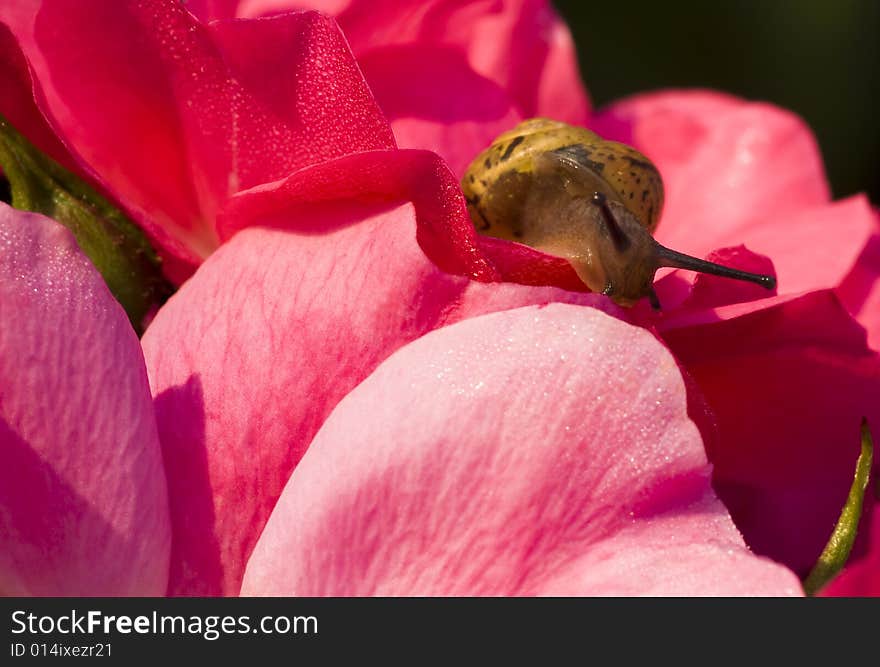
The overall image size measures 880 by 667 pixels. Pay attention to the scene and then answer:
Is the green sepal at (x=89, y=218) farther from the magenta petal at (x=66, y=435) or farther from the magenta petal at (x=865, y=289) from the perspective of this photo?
the magenta petal at (x=865, y=289)

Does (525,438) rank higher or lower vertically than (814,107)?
higher

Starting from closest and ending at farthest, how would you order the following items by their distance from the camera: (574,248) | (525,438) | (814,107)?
(525,438) < (574,248) < (814,107)

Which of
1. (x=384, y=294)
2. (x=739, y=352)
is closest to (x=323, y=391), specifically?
(x=384, y=294)

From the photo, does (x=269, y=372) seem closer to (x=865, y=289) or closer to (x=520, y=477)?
(x=520, y=477)

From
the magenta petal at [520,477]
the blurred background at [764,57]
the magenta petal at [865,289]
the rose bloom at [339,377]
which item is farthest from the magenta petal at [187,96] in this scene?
the blurred background at [764,57]

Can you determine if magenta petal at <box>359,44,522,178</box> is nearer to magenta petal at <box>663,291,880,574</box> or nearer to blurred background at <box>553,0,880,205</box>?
magenta petal at <box>663,291,880,574</box>

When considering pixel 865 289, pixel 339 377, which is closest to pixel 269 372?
pixel 339 377
